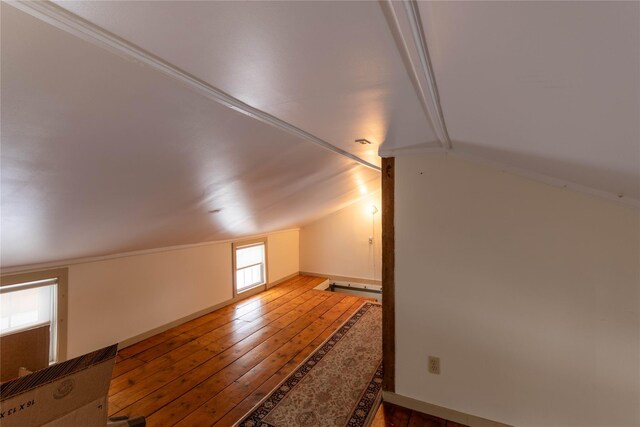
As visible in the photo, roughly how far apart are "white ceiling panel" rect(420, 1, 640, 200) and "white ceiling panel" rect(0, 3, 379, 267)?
83 centimetres

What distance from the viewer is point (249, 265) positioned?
504 centimetres

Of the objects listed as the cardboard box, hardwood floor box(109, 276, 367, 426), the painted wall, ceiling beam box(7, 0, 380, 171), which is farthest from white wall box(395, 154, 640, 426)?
the painted wall

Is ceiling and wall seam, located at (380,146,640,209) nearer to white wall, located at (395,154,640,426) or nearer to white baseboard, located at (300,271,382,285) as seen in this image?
white wall, located at (395,154,640,426)

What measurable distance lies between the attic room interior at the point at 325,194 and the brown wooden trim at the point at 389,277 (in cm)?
2

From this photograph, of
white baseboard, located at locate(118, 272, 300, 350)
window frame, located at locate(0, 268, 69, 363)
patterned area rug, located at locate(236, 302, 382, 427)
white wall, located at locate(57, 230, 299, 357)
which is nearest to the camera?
patterned area rug, located at locate(236, 302, 382, 427)

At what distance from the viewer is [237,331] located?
3.56 metres

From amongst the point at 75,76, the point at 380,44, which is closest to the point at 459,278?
the point at 380,44

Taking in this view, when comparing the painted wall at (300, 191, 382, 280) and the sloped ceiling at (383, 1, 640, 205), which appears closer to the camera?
the sloped ceiling at (383, 1, 640, 205)

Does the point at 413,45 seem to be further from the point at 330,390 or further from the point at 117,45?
the point at 330,390

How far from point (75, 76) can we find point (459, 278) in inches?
87.6

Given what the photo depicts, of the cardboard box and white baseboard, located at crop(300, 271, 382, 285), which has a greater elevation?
the cardboard box

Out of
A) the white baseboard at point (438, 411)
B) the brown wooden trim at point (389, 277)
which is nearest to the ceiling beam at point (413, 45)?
the brown wooden trim at point (389, 277)

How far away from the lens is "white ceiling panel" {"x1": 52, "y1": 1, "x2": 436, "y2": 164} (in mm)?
637

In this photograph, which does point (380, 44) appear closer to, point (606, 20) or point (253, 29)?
point (253, 29)
